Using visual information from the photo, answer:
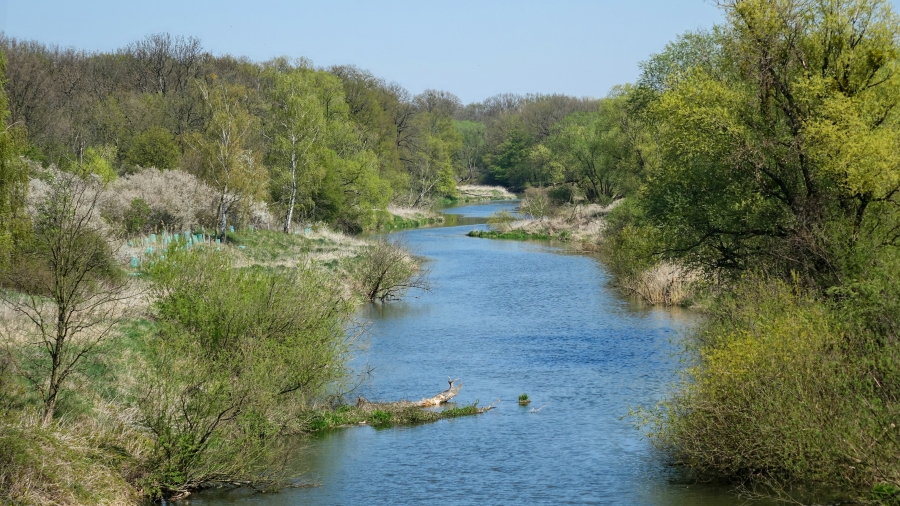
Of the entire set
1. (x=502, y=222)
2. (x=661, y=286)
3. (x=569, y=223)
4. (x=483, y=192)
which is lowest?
(x=661, y=286)

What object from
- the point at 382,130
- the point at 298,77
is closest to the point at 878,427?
the point at 298,77

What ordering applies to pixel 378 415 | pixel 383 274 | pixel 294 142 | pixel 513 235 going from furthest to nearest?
1. pixel 513 235
2. pixel 294 142
3. pixel 383 274
4. pixel 378 415

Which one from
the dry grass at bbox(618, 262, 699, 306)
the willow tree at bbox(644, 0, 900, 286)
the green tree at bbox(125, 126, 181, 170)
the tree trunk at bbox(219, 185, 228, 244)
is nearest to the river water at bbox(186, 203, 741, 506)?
the dry grass at bbox(618, 262, 699, 306)

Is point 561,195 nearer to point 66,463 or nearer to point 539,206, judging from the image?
point 539,206

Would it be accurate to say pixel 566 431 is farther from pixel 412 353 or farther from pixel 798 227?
pixel 412 353

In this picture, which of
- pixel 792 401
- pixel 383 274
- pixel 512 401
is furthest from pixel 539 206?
pixel 792 401

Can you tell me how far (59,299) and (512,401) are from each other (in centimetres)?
1232

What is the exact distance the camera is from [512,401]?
23766 mm

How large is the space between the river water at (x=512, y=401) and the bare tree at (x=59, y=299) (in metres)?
3.62

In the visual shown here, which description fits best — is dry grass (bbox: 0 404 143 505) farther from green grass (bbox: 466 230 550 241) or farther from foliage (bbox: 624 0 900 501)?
green grass (bbox: 466 230 550 241)

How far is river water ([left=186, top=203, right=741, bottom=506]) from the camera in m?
17.4

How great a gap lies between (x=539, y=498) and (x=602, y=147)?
47.2 m

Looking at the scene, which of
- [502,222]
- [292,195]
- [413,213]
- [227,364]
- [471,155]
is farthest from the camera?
[471,155]

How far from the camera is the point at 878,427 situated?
12.6 m
